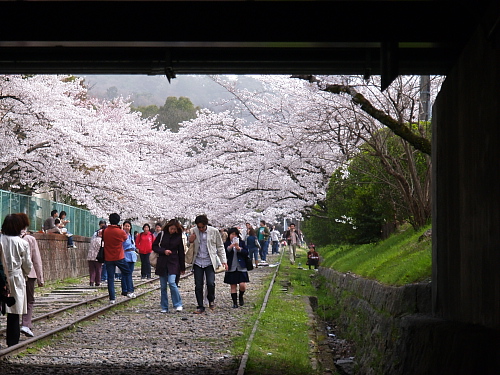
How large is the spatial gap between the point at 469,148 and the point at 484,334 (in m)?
2.20

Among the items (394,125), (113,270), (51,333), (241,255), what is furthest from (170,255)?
(394,125)

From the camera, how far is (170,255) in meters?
14.4

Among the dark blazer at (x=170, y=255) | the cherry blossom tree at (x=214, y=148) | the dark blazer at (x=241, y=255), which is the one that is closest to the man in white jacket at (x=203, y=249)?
the dark blazer at (x=170, y=255)

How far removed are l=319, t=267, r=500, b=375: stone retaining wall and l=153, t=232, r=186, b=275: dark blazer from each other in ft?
10.9

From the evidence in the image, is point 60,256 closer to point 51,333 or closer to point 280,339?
Result: point 51,333

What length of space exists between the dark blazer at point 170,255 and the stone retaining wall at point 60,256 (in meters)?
9.04

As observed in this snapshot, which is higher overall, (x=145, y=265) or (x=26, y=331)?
(x=145, y=265)

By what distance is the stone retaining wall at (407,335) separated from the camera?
20.3ft

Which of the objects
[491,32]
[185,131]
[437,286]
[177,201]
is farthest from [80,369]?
[177,201]

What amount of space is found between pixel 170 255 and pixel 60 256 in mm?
12624

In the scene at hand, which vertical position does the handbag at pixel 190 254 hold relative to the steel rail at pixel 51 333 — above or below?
above

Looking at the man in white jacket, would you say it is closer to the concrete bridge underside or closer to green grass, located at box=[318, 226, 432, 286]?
green grass, located at box=[318, 226, 432, 286]

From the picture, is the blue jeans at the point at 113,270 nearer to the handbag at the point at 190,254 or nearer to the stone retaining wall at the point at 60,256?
the handbag at the point at 190,254

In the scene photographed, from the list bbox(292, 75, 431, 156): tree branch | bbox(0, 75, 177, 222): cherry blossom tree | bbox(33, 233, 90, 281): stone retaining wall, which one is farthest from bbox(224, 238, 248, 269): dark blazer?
bbox(0, 75, 177, 222): cherry blossom tree
